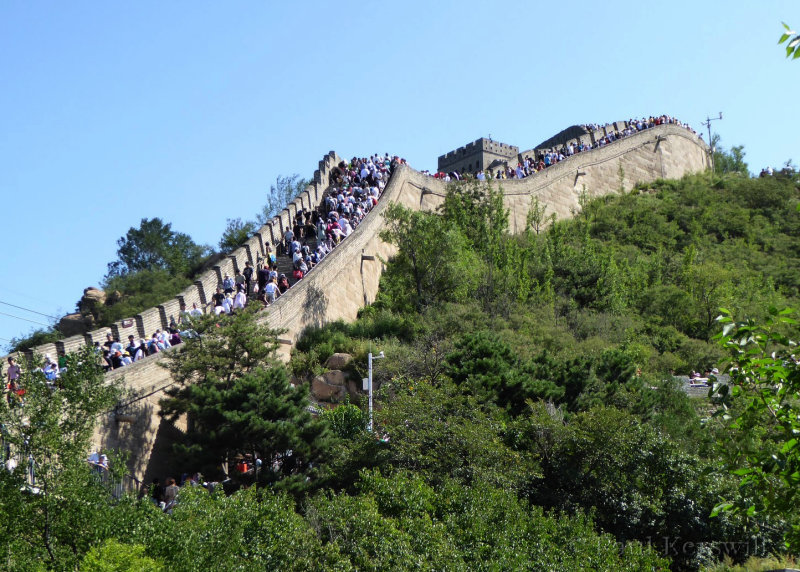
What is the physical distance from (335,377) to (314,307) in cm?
331

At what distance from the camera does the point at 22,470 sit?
11070mm

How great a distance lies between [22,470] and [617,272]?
27.4 meters

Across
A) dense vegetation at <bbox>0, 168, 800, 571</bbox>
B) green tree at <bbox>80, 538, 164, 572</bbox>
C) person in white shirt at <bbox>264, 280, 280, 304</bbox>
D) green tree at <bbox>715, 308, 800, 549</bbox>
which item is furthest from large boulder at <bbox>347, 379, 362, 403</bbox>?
green tree at <bbox>715, 308, 800, 549</bbox>

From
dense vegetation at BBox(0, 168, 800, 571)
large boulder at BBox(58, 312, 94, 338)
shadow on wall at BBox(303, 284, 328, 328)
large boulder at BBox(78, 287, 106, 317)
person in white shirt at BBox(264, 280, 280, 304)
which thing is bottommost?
dense vegetation at BBox(0, 168, 800, 571)

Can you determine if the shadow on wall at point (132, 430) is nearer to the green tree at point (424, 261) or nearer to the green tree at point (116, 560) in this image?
the green tree at point (116, 560)

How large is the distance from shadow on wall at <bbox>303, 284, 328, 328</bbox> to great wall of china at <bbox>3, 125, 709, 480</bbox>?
3cm

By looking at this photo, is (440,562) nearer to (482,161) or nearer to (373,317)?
(373,317)

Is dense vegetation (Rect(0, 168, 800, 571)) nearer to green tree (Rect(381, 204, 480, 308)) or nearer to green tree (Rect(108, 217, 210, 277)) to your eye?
green tree (Rect(381, 204, 480, 308))

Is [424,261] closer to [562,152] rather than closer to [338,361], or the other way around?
[338,361]

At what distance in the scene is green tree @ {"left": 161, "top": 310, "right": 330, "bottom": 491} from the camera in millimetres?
18016

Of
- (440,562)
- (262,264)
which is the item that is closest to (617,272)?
(262,264)

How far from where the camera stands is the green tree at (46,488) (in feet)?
35.9

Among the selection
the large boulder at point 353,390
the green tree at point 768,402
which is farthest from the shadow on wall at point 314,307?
the green tree at point 768,402

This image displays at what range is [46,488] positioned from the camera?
36.2 feet
